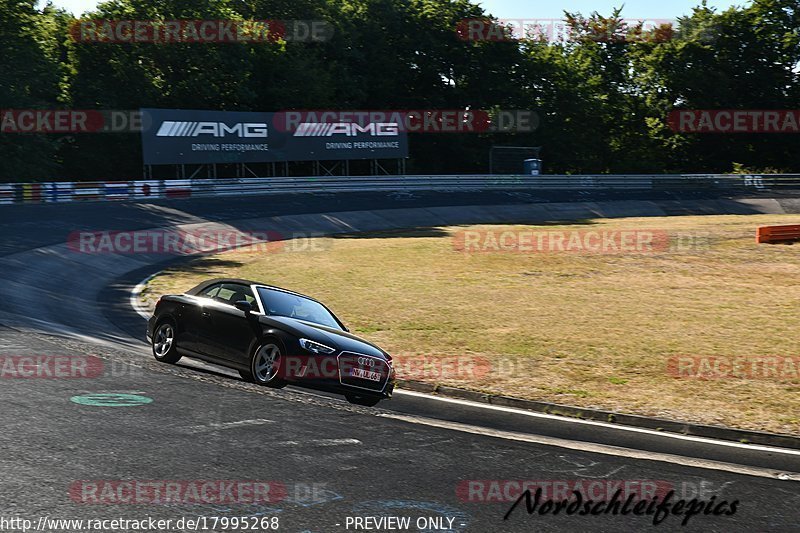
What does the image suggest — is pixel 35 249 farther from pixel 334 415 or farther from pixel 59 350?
pixel 334 415

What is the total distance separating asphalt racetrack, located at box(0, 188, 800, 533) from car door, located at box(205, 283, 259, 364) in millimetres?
413

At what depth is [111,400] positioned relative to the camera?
10586 mm

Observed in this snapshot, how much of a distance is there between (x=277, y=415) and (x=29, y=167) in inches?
1712

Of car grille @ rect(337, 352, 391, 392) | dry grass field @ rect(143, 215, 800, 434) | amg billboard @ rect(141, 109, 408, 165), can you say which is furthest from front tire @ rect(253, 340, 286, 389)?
amg billboard @ rect(141, 109, 408, 165)

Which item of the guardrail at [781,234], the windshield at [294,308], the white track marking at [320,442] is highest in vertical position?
the windshield at [294,308]

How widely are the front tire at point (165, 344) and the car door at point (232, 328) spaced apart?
0.96 metres

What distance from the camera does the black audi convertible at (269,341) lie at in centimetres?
1142

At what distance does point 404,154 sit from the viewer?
54469 mm

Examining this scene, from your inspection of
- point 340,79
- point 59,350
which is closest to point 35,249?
point 59,350

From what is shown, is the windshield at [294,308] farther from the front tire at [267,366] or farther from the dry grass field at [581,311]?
the dry grass field at [581,311]

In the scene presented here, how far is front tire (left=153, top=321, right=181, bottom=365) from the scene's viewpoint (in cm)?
1326

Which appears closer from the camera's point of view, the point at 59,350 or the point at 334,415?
the point at 334,415

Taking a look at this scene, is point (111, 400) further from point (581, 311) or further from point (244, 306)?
point (581, 311)

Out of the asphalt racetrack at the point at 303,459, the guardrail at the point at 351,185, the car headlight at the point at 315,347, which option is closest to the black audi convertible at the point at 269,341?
the car headlight at the point at 315,347
